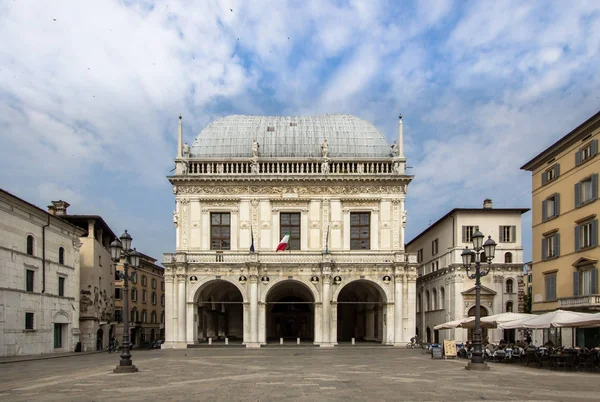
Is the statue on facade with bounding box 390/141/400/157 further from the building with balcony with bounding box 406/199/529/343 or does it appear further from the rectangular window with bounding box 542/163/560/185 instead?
the rectangular window with bounding box 542/163/560/185

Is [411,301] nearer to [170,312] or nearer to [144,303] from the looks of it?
[170,312]

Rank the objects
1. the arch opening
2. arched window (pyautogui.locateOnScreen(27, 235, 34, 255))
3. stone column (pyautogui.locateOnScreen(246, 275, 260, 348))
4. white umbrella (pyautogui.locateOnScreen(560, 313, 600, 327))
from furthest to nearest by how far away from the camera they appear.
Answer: the arch opening
stone column (pyautogui.locateOnScreen(246, 275, 260, 348))
arched window (pyautogui.locateOnScreen(27, 235, 34, 255))
white umbrella (pyautogui.locateOnScreen(560, 313, 600, 327))

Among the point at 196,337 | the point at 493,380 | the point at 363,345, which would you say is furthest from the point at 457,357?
the point at 196,337

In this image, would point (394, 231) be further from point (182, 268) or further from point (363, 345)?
point (182, 268)

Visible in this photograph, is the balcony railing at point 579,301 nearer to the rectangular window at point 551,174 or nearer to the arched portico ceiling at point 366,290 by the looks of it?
the rectangular window at point 551,174

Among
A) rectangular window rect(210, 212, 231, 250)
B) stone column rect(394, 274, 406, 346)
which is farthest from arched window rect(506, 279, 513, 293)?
rectangular window rect(210, 212, 231, 250)

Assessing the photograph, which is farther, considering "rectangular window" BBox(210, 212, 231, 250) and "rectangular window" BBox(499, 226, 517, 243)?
"rectangular window" BBox(499, 226, 517, 243)

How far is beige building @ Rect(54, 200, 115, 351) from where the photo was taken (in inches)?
2250

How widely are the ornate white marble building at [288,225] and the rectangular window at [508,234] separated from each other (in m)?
10.3

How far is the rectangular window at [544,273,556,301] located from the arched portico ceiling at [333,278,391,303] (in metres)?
13.2

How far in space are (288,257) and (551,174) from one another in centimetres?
2186

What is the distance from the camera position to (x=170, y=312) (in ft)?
176

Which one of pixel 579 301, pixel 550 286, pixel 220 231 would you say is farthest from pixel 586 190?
pixel 220 231

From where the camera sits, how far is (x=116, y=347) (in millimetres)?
54000
